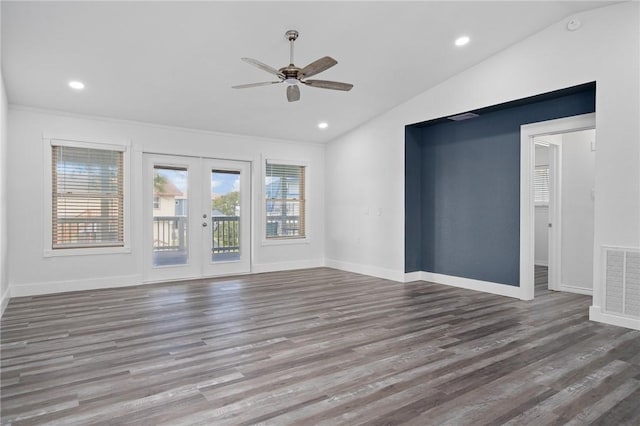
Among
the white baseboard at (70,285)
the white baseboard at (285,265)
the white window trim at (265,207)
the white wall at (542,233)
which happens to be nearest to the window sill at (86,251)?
the white baseboard at (70,285)

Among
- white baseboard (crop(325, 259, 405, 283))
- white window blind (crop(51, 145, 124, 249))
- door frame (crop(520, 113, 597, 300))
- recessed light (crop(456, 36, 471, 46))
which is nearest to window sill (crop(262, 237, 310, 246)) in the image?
white baseboard (crop(325, 259, 405, 283))

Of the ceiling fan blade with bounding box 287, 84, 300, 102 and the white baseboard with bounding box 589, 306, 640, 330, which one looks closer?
the white baseboard with bounding box 589, 306, 640, 330

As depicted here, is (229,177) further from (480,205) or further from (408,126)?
(480,205)

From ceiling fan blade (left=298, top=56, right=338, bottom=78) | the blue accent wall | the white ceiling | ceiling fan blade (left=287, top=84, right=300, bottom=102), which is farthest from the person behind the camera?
the blue accent wall

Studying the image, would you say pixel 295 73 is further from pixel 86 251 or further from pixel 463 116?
pixel 86 251

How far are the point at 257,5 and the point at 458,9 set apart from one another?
2.12 m

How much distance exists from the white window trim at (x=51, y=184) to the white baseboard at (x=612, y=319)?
636 cm

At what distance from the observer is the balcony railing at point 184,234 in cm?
665

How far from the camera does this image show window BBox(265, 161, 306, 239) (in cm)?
784

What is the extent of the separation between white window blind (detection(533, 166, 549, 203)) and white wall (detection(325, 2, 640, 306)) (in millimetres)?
3670

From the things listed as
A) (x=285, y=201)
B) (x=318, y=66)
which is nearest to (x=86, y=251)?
(x=285, y=201)

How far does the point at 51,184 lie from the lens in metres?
5.69

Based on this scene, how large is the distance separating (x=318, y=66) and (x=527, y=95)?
281 cm

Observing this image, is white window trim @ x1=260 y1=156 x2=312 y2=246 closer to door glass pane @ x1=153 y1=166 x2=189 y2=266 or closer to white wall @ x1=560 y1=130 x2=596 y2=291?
door glass pane @ x1=153 y1=166 x2=189 y2=266
